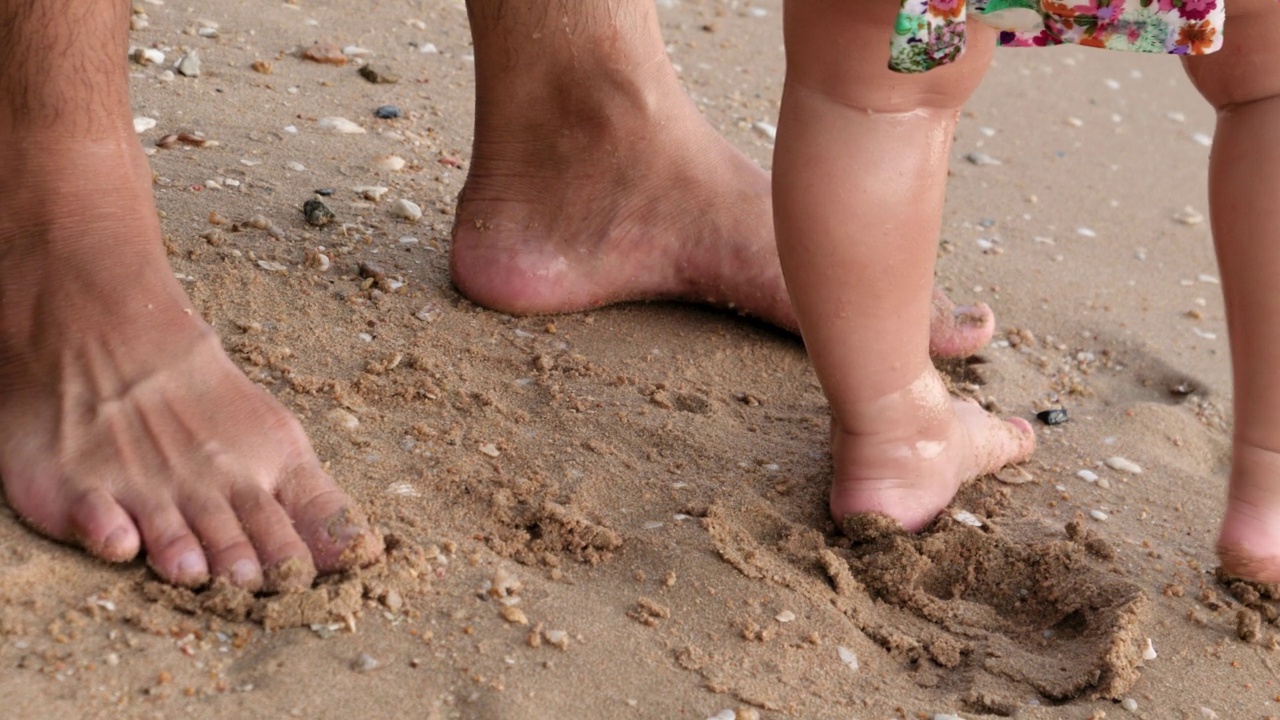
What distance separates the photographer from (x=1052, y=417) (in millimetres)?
2500

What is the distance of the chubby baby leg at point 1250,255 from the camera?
172cm

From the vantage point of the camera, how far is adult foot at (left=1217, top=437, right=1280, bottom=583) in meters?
1.80

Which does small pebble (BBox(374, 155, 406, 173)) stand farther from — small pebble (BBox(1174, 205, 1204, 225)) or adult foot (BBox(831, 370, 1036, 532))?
small pebble (BBox(1174, 205, 1204, 225))

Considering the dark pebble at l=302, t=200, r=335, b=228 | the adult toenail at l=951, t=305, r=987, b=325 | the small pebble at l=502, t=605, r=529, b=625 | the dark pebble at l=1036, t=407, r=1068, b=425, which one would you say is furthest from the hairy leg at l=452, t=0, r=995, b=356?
the small pebble at l=502, t=605, r=529, b=625

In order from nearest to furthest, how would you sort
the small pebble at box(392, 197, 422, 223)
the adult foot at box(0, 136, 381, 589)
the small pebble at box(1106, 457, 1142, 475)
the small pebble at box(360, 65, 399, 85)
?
1. the adult foot at box(0, 136, 381, 589)
2. the small pebble at box(1106, 457, 1142, 475)
3. the small pebble at box(392, 197, 422, 223)
4. the small pebble at box(360, 65, 399, 85)

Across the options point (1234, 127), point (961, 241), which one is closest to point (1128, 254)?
point (961, 241)

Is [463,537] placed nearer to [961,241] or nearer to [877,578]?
[877,578]

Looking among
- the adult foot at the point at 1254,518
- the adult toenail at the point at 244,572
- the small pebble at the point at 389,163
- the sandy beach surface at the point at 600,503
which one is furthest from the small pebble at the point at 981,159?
the adult toenail at the point at 244,572

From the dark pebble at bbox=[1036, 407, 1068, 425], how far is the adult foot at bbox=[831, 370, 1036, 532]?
543 mm

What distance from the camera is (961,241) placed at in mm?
3338

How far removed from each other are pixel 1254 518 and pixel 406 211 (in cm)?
173

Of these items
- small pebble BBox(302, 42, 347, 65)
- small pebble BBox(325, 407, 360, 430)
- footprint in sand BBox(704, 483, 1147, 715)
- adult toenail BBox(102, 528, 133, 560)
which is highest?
adult toenail BBox(102, 528, 133, 560)

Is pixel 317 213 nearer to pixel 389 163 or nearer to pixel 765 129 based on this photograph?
pixel 389 163

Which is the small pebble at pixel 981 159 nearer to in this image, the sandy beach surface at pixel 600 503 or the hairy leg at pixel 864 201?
the sandy beach surface at pixel 600 503
